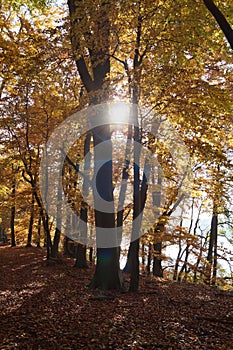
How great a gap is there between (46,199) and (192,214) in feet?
43.1

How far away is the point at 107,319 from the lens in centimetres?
693

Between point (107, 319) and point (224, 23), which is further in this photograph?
point (107, 319)

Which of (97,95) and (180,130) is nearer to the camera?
(97,95)

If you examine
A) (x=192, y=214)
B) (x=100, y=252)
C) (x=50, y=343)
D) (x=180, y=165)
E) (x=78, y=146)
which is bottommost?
(x=50, y=343)

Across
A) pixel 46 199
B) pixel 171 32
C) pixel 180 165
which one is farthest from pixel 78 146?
pixel 171 32

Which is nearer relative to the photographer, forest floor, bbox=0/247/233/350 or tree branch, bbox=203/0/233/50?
tree branch, bbox=203/0/233/50

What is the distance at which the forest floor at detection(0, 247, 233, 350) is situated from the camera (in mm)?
5422

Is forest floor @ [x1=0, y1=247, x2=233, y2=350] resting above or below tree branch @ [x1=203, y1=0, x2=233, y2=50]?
below

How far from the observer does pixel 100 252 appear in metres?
10.9

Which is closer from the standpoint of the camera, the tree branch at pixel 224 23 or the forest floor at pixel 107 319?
the tree branch at pixel 224 23

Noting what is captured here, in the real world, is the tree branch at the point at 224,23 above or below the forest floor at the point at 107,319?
above

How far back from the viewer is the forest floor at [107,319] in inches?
213

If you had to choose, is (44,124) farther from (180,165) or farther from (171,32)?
(171,32)

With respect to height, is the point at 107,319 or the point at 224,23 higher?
the point at 224,23
